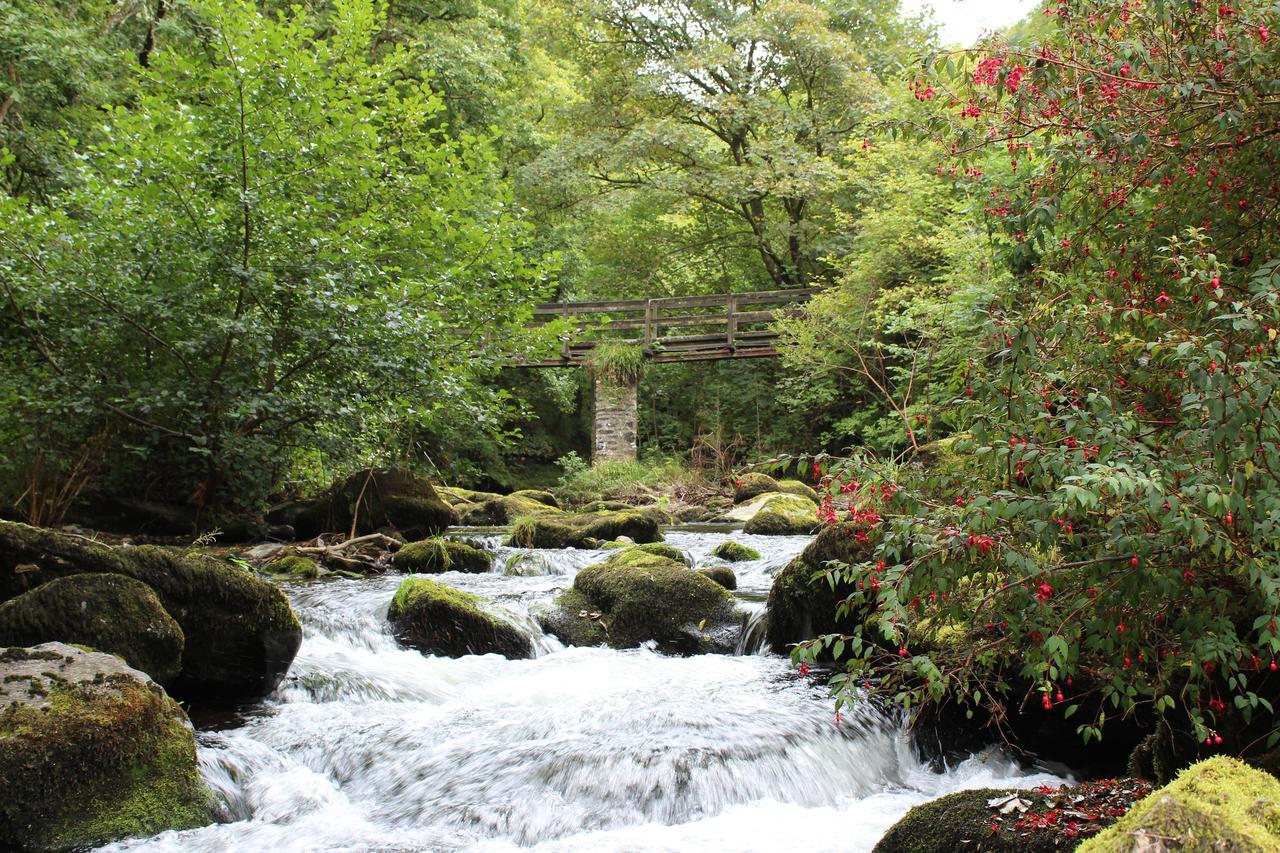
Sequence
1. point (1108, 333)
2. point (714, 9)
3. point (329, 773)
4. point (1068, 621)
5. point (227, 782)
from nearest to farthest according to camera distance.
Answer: point (1068, 621) < point (1108, 333) < point (227, 782) < point (329, 773) < point (714, 9)

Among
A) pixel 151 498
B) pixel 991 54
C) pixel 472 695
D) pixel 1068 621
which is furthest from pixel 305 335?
pixel 1068 621

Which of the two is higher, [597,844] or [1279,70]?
[1279,70]

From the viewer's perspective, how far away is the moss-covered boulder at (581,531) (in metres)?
10.8

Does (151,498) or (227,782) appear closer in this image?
(227,782)

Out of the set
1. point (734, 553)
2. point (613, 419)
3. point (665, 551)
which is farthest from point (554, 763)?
point (613, 419)

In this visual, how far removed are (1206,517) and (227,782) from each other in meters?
3.98

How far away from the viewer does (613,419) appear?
21.7m

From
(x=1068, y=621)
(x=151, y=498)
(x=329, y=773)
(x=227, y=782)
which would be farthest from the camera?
(x=151, y=498)

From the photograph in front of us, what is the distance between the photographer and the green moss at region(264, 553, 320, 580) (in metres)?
8.04

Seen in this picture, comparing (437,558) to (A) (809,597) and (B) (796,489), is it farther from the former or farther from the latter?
(B) (796,489)

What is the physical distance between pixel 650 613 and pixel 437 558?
3158 mm

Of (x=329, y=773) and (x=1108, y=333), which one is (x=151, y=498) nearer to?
(x=329, y=773)

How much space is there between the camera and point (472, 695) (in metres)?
5.41

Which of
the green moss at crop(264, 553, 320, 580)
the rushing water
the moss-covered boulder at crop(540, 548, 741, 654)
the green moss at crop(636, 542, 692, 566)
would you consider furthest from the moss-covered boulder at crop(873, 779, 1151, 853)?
the green moss at crop(264, 553, 320, 580)
